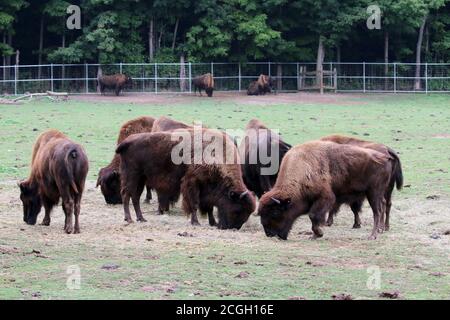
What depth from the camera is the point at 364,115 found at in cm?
3094

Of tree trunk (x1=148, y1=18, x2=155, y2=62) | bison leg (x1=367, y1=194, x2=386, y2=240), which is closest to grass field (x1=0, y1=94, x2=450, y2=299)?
bison leg (x1=367, y1=194, x2=386, y2=240)

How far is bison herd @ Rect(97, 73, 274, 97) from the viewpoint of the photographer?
42.1 meters

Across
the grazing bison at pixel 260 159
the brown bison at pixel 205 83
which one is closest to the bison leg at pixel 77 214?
the grazing bison at pixel 260 159

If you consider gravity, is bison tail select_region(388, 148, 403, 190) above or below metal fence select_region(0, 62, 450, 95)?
below

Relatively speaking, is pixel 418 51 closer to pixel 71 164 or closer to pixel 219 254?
pixel 71 164

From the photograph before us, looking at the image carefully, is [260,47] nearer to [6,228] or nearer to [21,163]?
[21,163]

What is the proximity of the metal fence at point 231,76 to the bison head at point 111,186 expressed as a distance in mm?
28873

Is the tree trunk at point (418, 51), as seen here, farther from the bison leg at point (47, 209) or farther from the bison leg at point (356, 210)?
the bison leg at point (47, 209)

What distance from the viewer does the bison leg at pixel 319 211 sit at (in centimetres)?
1128

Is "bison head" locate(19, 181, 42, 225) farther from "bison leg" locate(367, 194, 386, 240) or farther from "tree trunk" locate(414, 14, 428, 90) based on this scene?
"tree trunk" locate(414, 14, 428, 90)

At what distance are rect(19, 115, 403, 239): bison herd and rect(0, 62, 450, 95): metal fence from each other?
30096 millimetres

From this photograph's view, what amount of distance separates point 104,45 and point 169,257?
1339 inches
